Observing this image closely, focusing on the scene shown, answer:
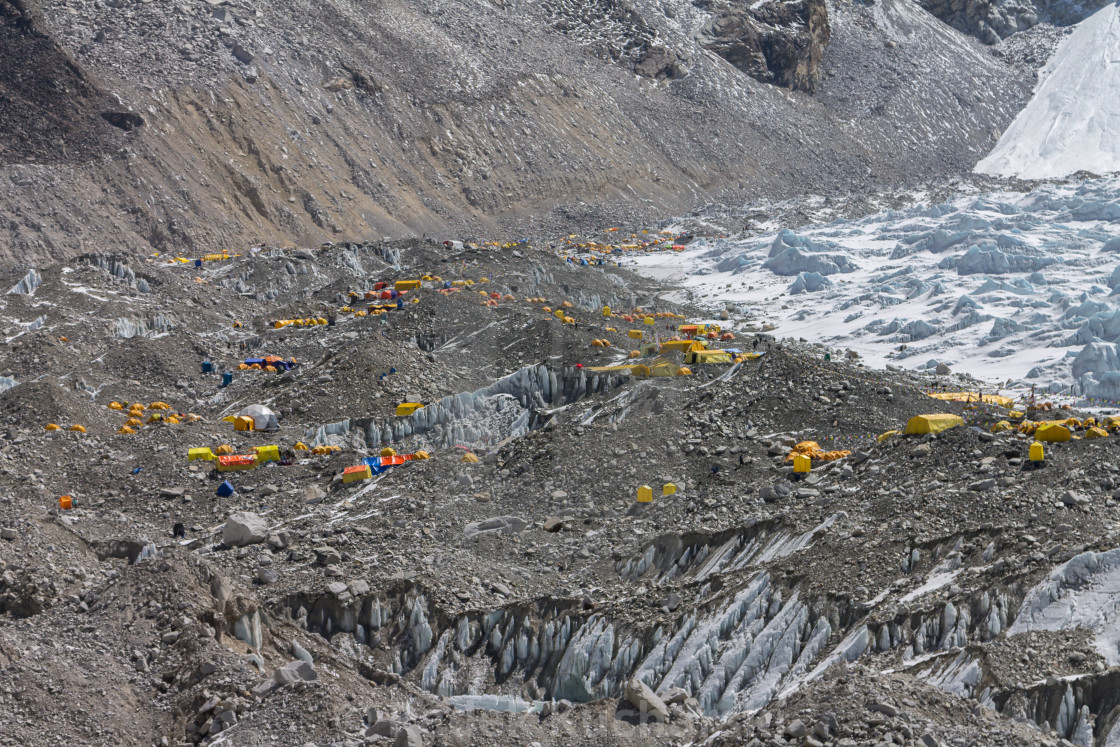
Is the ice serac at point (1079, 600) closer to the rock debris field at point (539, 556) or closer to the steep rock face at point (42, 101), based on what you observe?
the rock debris field at point (539, 556)

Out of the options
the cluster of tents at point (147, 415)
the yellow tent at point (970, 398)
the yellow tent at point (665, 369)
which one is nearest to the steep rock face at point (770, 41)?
the yellow tent at point (970, 398)

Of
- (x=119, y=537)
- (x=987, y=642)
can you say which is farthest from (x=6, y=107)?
(x=987, y=642)

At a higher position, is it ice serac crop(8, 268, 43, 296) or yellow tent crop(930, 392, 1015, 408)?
yellow tent crop(930, 392, 1015, 408)

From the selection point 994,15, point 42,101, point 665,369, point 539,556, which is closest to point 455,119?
point 42,101

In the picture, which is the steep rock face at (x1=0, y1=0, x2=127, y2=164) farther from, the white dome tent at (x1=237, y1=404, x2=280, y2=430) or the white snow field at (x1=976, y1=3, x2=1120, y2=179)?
the white snow field at (x1=976, y1=3, x2=1120, y2=179)

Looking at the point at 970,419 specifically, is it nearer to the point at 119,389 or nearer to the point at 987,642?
the point at 987,642

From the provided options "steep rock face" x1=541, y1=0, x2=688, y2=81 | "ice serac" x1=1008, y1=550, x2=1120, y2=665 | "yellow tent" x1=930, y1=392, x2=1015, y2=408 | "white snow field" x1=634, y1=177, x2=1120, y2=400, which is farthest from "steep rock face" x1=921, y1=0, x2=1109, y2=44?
"ice serac" x1=1008, y1=550, x2=1120, y2=665
